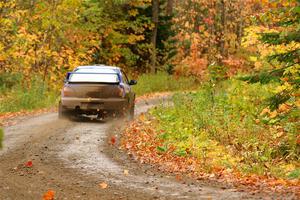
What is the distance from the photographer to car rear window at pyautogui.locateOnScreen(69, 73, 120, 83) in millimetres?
18422

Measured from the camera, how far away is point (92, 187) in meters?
9.43

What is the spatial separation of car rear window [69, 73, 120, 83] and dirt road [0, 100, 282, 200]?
2267 mm

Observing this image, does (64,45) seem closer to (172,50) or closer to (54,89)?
(54,89)

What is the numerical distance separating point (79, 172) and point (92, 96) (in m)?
7.63

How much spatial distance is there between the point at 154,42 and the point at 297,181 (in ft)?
86.5

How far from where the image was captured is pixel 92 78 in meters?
18.6

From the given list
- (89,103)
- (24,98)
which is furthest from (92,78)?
(24,98)

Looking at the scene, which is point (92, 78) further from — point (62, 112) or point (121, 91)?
point (62, 112)

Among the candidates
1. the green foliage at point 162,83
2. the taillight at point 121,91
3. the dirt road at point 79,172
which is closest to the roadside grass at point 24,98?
the taillight at point 121,91

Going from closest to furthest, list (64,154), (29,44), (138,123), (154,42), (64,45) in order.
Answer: (64,154) → (138,123) → (29,44) → (64,45) → (154,42)

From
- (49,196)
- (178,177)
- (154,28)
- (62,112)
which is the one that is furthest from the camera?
(154,28)

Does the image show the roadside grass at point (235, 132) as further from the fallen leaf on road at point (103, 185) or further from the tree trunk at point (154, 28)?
the tree trunk at point (154, 28)

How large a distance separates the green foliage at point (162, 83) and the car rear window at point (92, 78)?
13.1 metres

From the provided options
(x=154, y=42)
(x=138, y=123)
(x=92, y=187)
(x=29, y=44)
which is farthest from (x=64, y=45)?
(x=92, y=187)
